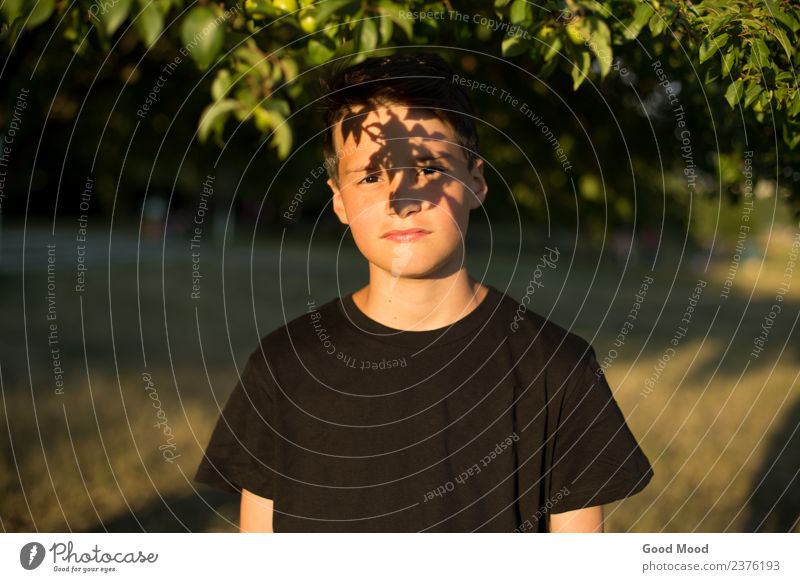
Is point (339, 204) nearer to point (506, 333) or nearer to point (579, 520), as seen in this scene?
point (506, 333)

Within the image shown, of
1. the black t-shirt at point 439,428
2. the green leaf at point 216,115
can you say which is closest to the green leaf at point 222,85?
the green leaf at point 216,115

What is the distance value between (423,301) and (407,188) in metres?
0.41

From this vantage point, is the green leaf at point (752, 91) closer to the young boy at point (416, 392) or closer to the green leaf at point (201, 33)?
the young boy at point (416, 392)

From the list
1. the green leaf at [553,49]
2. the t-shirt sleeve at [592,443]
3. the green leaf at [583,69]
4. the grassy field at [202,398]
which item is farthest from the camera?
the grassy field at [202,398]

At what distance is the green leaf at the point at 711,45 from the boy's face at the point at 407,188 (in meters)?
0.90

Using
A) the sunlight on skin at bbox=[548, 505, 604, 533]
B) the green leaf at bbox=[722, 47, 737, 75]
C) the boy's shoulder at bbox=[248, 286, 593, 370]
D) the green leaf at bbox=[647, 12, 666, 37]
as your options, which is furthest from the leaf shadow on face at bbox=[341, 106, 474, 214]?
the sunlight on skin at bbox=[548, 505, 604, 533]

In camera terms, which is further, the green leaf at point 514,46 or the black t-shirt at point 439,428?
the green leaf at point 514,46

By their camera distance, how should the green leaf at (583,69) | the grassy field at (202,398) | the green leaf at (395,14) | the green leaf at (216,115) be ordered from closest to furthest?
the green leaf at (216,115) < the green leaf at (395,14) < the green leaf at (583,69) < the grassy field at (202,398)

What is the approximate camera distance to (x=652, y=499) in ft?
28.9

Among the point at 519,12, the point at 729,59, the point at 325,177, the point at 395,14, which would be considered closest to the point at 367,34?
the point at 395,14

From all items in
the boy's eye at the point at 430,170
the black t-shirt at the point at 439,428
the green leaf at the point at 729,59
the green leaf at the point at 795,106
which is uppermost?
the green leaf at the point at 729,59

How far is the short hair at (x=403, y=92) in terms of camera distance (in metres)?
3.10

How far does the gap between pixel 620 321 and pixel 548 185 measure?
56.5ft

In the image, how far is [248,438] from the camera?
3.08 m
